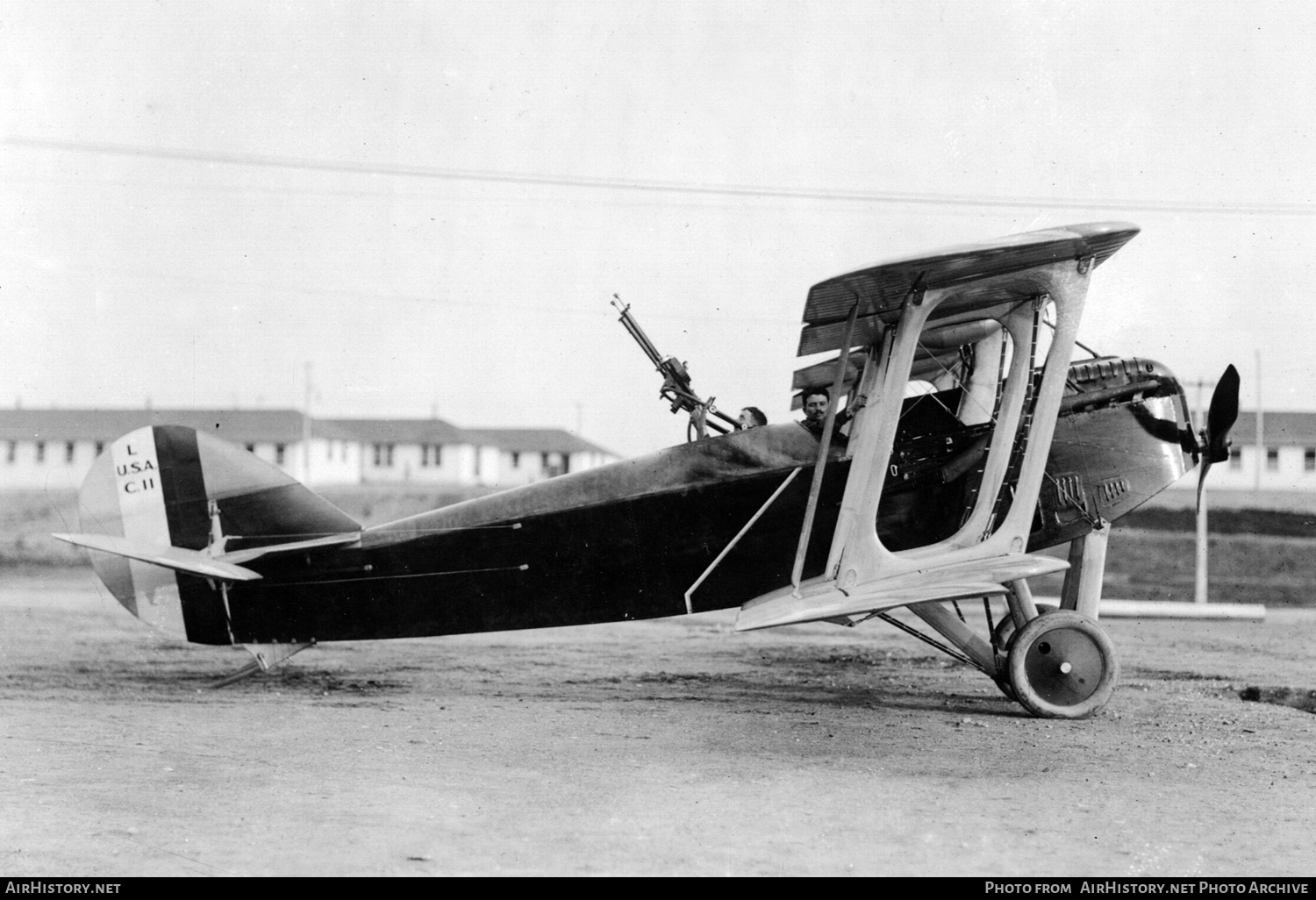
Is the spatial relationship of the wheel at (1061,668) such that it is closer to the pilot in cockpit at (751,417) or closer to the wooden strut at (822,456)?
the wooden strut at (822,456)

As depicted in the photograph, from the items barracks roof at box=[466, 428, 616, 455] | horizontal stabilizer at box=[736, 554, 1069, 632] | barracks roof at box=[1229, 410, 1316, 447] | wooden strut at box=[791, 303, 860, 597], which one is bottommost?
barracks roof at box=[466, 428, 616, 455]

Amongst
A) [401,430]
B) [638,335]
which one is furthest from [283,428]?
[638,335]

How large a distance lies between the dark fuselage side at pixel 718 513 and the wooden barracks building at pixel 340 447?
86.2ft

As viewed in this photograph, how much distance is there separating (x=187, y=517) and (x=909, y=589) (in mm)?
5206

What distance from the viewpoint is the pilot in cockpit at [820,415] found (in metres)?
6.78

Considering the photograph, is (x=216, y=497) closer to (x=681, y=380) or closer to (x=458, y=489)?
(x=681, y=380)

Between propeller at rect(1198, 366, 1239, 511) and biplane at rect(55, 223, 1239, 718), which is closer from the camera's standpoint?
biplane at rect(55, 223, 1239, 718)

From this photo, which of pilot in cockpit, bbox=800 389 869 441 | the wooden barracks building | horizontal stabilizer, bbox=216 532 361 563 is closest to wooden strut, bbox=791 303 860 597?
pilot in cockpit, bbox=800 389 869 441

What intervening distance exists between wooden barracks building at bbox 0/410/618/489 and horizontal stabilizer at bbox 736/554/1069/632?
27313 mm

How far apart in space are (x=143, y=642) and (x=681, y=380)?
829 cm

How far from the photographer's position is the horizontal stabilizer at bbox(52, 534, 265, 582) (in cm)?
650

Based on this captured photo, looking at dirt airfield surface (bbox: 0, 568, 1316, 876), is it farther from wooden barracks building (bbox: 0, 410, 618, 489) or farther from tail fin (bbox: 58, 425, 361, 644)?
wooden barracks building (bbox: 0, 410, 618, 489)

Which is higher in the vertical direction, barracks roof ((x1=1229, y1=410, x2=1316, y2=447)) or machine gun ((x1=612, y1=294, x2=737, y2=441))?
machine gun ((x1=612, y1=294, x2=737, y2=441))

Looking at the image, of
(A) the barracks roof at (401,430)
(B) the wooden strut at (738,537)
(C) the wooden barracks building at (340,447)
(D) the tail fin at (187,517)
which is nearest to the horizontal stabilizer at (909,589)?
(B) the wooden strut at (738,537)
